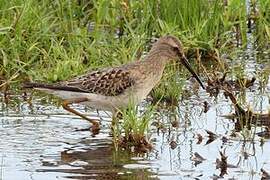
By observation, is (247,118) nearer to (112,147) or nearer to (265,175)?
(112,147)

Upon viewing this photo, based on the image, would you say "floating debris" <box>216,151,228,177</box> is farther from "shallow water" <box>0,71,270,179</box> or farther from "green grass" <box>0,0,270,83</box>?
"green grass" <box>0,0,270,83</box>

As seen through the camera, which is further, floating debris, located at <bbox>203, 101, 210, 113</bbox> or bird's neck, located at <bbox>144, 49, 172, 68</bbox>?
floating debris, located at <bbox>203, 101, 210, 113</bbox>

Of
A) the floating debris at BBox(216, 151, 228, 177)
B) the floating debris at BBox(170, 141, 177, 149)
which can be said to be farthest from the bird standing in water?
the floating debris at BBox(216, 151, 228, 177)

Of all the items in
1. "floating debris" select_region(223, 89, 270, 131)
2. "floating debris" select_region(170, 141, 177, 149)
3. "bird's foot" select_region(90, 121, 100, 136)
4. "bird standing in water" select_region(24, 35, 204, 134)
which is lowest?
"floating debris" select_region(170, 141, 177, 149)

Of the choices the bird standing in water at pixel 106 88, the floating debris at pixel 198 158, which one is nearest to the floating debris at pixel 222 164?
the floating debris at pixel 198 158

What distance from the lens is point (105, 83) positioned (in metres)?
8.94

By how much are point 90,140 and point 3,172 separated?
1.27 m

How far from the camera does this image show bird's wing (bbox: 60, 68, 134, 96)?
8.91 metres

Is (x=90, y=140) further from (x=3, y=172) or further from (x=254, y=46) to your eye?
(x=254, y=46)

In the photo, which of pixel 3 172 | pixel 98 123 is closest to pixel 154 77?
pixel 98 123

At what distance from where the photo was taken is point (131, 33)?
10.6 meters

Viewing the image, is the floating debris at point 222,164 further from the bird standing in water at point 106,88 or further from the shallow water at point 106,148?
the bird standing in water at point 106,88

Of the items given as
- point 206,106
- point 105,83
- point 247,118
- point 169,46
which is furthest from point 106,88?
point 247,118

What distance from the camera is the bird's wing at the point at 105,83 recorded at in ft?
29.2
